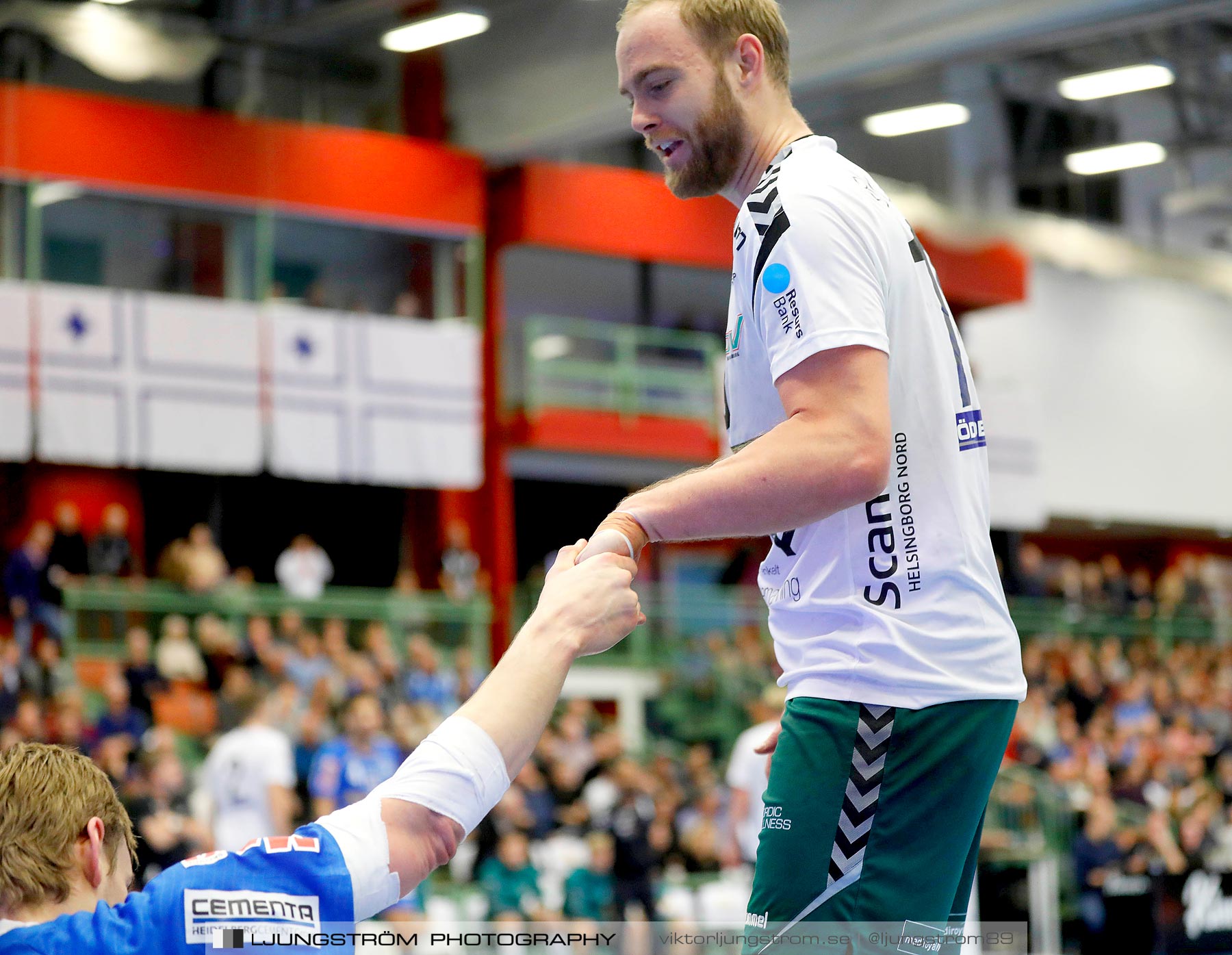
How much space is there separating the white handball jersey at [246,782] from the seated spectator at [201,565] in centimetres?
425

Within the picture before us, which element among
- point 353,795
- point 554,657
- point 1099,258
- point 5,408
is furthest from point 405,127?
point 554,657

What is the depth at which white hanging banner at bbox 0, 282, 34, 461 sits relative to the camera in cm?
1648

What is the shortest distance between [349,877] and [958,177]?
22.1 meters

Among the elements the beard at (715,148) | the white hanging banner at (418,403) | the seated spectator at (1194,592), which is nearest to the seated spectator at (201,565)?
the white hanging banner at (418,403)

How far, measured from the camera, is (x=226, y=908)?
1.83m

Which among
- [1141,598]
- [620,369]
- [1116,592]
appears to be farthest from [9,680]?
[1141,598]

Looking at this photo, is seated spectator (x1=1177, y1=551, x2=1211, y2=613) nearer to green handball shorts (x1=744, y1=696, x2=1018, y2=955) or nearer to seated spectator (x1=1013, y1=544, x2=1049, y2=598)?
seated spectator (x1=1013, y1=544, x2=1049, y2=598)

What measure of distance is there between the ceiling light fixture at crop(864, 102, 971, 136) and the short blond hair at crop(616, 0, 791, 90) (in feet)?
57.7

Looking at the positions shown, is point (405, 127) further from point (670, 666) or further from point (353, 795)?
point (353, 795)

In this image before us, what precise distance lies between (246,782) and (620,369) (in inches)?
441

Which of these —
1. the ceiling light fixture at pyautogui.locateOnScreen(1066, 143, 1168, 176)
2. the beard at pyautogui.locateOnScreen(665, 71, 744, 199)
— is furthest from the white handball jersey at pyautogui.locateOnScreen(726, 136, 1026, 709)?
the ceiling light fixture at pyautogui.locateOnScreen(1066, 143, 1168, 176)

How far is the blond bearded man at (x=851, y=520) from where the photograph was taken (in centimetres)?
231

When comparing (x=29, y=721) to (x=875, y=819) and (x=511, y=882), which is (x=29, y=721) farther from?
(x=875, y=819)

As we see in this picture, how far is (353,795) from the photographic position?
12.1 meters
